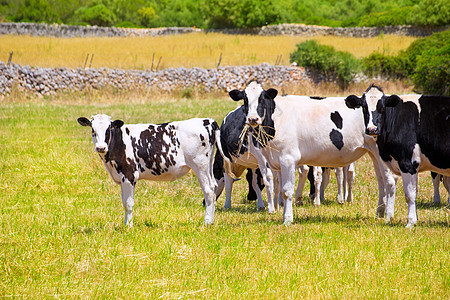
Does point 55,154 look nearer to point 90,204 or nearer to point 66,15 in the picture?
point 90,204

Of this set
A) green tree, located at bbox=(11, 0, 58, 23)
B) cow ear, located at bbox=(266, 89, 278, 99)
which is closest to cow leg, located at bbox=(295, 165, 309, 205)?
cow ear, located at bbox=(266, 89, 278, 99)

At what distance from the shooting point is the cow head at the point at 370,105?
30.4ft

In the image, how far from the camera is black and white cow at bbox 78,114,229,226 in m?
9.61

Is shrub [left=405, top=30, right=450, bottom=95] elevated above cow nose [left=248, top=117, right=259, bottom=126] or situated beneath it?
elevated above

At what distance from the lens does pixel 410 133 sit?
9.52 meters

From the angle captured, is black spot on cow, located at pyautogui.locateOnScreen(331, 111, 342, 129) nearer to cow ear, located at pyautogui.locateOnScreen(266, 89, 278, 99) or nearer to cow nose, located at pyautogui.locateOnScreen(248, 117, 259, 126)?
cow ear, located at pyautogui.locateOnScreen(266, 89, 278, 99)

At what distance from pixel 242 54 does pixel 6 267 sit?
38529 mm

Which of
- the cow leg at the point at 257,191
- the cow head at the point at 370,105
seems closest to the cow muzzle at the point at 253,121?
the cow head at the point at 370,105

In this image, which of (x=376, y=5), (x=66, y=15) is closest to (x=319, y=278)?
(x=376, y=5)

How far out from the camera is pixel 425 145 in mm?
9406

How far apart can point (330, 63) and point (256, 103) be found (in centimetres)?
2772

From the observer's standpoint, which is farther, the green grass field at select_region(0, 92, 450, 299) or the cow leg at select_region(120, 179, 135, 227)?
the cow leg at select_region(120, 179, 135, 227)

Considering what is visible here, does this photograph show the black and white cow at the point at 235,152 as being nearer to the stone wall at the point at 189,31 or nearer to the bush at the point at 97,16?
the stone wall at the point at 189,31

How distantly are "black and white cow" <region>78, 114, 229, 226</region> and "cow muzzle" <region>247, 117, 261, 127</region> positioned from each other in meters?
0.69
